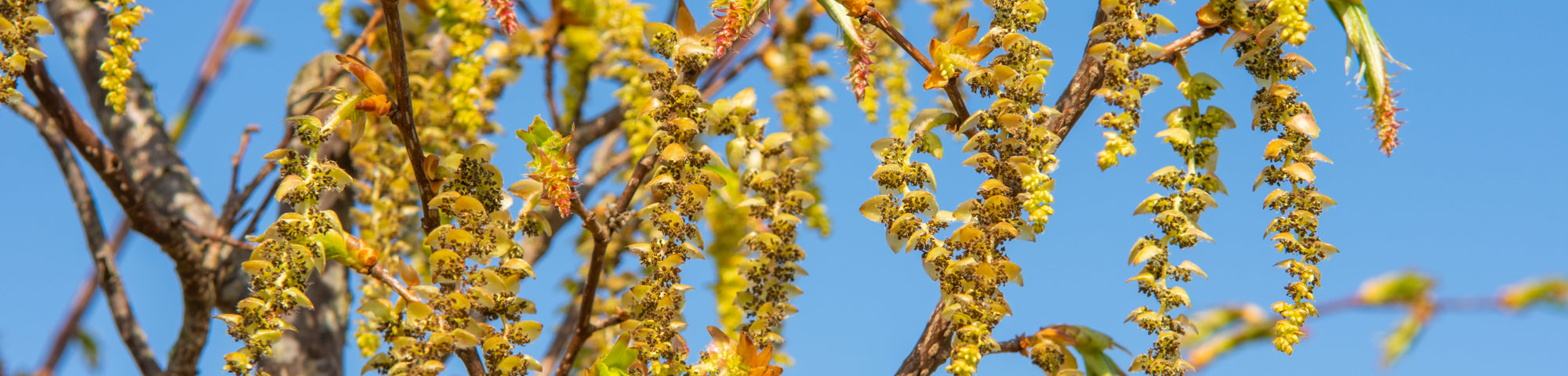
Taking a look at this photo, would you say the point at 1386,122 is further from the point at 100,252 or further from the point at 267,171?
the point at 100,252

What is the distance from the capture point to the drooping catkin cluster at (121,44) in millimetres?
1756

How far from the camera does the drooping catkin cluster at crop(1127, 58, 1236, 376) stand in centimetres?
127

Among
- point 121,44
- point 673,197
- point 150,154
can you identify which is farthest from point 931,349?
point 150,154

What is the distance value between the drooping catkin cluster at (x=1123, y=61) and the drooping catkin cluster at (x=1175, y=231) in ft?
0.21

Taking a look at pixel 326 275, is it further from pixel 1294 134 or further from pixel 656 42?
pixel 1294 134

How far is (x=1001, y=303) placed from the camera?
1282mm

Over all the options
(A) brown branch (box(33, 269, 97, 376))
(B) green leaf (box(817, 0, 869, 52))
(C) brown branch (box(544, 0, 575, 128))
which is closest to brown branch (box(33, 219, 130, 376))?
(A) brown branch (box(33, 269, 97, 376))

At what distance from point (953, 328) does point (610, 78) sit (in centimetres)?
160

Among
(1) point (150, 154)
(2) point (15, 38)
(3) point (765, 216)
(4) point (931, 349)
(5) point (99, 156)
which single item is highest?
(1) point (150, 154)

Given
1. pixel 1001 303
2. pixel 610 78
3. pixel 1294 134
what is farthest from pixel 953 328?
pixel 610 78

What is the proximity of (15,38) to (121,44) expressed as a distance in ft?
0.54

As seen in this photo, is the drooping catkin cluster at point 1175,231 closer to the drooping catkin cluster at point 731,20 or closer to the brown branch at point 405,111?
the drooping catkin cluster at point 731,20

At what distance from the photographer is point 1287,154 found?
131 cm

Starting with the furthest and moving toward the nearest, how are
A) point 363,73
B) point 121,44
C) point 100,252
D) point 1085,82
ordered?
1. point 100,252
2. point 121,44
3. point 1085,82
4. point 363,73
